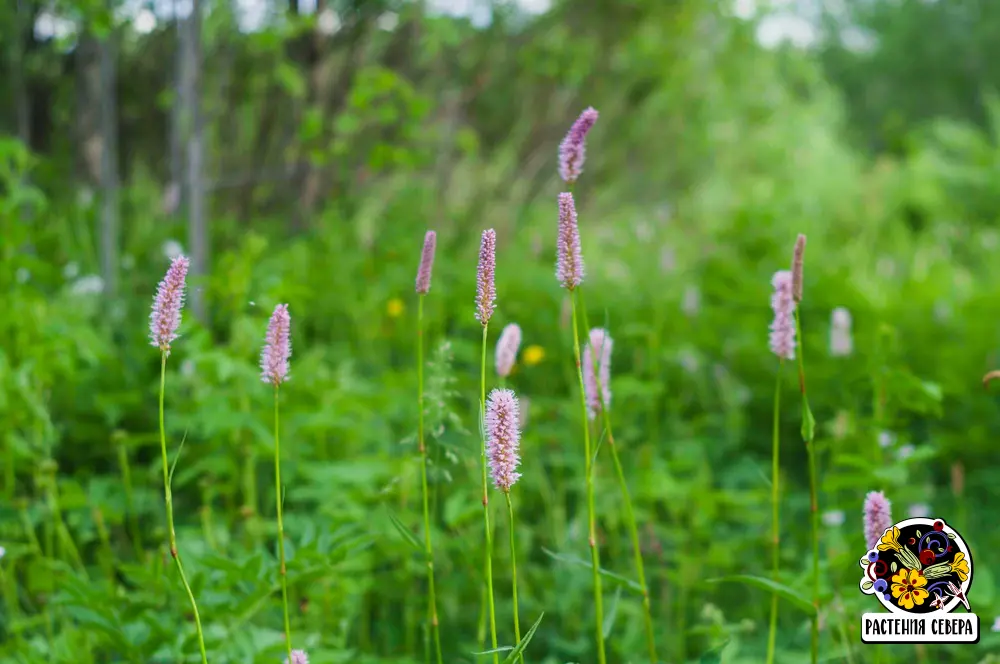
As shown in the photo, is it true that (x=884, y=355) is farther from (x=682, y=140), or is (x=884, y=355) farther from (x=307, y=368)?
(x=682, y=140)

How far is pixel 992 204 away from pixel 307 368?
7798mm

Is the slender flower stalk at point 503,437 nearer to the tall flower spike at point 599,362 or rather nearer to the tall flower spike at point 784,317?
the tall flower spike at point 599,362

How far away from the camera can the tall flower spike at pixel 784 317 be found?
1111 millimetres

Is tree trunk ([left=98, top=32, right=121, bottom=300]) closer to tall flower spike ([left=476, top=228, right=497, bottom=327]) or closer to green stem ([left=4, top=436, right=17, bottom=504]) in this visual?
green stem ([left=4, top=436, right=17, bottom=504])

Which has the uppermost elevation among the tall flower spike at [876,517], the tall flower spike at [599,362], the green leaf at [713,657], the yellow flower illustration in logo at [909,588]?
the tall flower spike at [599,362]

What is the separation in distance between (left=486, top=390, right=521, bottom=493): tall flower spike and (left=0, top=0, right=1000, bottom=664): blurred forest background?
0.70ft

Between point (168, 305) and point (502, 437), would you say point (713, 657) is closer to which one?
point (502, 437)

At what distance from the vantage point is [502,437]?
0.85 m

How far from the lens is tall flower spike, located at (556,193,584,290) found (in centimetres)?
90

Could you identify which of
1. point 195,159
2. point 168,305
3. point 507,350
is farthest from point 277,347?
point 195,159

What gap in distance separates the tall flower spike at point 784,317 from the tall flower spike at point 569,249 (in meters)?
0.33

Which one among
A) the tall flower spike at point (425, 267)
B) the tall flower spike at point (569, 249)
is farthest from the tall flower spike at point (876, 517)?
the tall flower spike at point (425, 267)

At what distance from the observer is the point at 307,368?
8.03ft

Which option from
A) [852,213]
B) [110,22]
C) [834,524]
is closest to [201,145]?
[110,22]
